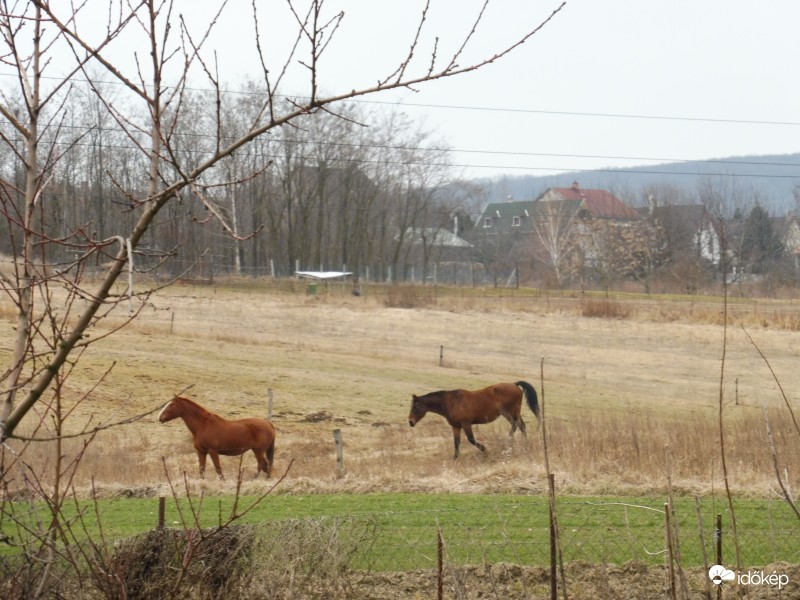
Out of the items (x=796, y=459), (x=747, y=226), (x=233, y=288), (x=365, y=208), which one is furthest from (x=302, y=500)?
(x=365, y=208)

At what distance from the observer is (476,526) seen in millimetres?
10469

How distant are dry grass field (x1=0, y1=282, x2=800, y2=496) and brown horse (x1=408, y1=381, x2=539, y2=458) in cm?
58

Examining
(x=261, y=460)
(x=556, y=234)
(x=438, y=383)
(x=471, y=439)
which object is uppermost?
(x=556, y=234)

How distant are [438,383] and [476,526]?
20740 mm

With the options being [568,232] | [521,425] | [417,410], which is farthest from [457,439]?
[568,232]

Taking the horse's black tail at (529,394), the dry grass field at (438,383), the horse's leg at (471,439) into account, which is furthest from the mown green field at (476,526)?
the horse's black tail at (529,394)

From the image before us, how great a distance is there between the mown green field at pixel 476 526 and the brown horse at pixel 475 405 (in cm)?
677

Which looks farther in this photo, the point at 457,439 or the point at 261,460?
the point at 457,439

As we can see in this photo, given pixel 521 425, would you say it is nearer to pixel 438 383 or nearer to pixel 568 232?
pixel 438 383

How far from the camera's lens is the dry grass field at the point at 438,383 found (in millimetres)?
15742

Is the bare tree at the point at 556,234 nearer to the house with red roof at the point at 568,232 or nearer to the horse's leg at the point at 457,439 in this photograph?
the house with red roof at the point at 568,232

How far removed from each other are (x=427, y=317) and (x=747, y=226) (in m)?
26.4

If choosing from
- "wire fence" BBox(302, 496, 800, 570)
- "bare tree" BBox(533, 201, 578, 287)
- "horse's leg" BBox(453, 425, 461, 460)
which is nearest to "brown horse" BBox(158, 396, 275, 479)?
"horse's leg" BBox(453, 425, 461, 460)

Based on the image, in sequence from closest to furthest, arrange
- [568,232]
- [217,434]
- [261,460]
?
1. [217,434]
2. [261,460]
3. [568,232]
